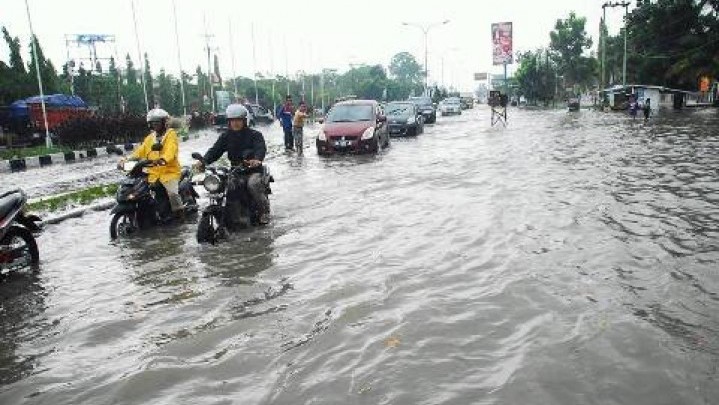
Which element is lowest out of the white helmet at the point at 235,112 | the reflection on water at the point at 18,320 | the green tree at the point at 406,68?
the reflection on water at the point at 18,320

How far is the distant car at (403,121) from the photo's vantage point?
75.6 feet

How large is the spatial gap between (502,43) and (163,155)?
5806cm

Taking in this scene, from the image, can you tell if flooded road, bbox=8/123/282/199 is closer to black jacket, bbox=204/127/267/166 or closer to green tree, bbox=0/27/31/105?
black jacket, bbox=204/127/267/166

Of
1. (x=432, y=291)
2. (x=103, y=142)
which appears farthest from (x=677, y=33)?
(x=432, y=291)

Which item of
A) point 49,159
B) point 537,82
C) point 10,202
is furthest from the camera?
point 537,82

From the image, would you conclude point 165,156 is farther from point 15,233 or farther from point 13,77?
point 13,77

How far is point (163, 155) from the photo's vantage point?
→ 756cm

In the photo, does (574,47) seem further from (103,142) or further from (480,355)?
(480,355)

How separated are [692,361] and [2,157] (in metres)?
21.7

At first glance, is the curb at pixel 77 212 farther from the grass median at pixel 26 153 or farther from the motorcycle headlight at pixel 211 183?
the grass median at pixel 26 153

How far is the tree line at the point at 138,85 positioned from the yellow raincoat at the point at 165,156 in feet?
59.8

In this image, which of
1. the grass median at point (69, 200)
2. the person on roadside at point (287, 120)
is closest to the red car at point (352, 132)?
the person on roadside at point (287, 120)

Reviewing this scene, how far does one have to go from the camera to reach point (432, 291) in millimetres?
4801

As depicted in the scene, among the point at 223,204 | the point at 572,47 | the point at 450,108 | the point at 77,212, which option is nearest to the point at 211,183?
the point at 223,204
